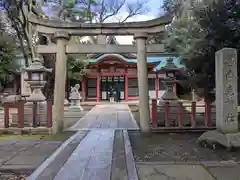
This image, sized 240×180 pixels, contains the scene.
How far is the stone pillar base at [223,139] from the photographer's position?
210 inches

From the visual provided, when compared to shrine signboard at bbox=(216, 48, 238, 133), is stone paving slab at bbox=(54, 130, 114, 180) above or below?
below

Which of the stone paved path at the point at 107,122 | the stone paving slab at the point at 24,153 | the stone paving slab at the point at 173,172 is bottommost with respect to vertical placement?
the stone paving slab at the point at 173,172

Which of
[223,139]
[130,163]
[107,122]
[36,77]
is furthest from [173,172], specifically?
[36,77]

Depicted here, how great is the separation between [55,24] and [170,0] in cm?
1145

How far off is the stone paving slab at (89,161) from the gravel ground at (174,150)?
0.65 metres

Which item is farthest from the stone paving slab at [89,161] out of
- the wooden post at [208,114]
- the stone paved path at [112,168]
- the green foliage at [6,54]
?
the green foliage at [6,54]

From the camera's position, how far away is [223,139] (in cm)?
548

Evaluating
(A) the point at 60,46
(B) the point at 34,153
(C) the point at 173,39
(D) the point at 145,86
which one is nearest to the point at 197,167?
(B) the point at 34,153

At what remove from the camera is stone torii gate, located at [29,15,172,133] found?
7.69 meters

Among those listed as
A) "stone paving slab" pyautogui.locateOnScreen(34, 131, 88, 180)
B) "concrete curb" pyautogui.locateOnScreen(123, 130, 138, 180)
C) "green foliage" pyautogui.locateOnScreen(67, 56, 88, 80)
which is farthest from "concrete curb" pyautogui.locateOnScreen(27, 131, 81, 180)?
"green foliage" pyautogui.locateOnScreen(67, 56, 88, 80)

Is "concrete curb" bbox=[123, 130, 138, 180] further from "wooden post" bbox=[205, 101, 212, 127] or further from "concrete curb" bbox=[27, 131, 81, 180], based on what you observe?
"wooden post" bbox=[205, 101, 212, 127]

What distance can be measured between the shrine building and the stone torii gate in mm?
15347

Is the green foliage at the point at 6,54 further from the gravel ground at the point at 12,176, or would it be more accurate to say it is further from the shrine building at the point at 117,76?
the gravel ground at the point at 12,176

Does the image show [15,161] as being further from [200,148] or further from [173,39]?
[173,39]
